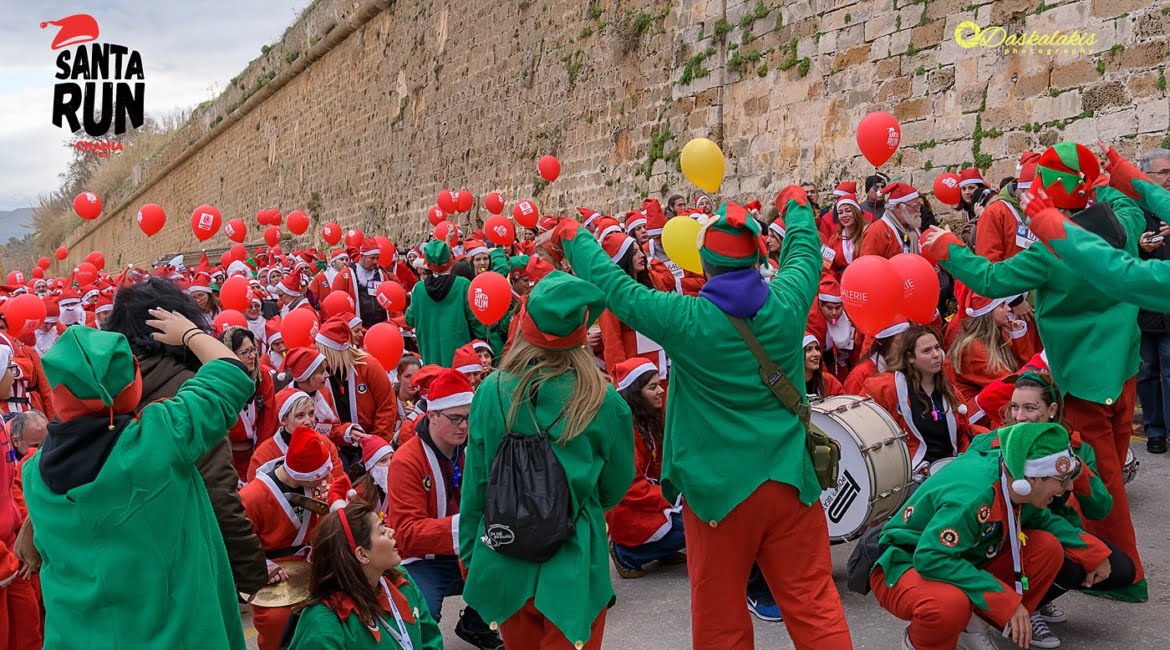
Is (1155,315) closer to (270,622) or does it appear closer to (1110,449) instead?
(1110,449)

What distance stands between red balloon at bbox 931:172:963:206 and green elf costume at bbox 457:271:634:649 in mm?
5584

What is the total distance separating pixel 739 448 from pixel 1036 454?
101 cm

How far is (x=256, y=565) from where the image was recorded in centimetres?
329

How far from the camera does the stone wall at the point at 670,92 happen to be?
25.7 feet

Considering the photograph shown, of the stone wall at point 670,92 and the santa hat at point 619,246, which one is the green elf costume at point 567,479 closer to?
the santa hat at point 619,246

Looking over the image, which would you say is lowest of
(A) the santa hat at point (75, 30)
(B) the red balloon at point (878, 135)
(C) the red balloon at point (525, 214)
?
(C) the red balloon at point (525, 214)

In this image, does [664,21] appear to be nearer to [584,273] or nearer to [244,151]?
[584,273]

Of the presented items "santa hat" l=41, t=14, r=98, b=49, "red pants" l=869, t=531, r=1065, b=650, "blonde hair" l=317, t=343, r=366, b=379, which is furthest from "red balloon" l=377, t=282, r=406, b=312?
"santa hat" l=41, t=14, r=98, b=49

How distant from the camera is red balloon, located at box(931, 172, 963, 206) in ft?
26.0

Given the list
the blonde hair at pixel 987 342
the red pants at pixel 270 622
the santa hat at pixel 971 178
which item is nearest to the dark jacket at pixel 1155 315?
the blonde hair at pixel 987 342

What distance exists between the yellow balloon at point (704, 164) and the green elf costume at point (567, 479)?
3.83m

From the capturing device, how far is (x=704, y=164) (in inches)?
266

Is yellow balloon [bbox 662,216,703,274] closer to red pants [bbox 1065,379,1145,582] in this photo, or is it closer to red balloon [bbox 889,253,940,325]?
red balloon [bbox 889,253,940,325]

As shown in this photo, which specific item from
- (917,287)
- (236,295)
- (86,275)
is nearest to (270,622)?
(917,287)
